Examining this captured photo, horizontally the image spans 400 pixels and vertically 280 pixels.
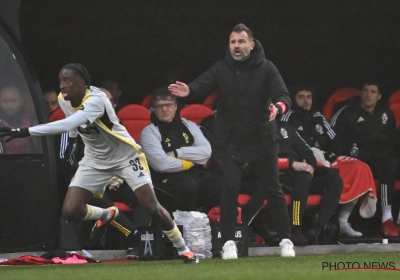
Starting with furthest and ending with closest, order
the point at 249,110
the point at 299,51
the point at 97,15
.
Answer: the point at 299,51 → the point at 97,15 → the point at 249,110

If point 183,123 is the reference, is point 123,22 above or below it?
above

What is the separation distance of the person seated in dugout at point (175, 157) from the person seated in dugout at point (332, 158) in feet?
4.62

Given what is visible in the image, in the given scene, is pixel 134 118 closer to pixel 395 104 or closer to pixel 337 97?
pixel 337 97

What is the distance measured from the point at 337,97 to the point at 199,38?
201 cm

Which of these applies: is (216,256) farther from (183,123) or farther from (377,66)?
(377,66)

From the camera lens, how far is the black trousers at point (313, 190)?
13609 millimetres

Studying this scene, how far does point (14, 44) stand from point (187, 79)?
12.3ft

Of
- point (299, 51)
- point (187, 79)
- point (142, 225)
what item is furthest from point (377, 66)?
point (142, 225)

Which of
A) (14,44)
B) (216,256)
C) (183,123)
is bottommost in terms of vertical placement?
(216,256)

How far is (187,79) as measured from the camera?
52.0 ft

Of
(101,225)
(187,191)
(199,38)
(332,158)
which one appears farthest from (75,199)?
(199,38)

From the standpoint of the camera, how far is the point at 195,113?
14.5 meters

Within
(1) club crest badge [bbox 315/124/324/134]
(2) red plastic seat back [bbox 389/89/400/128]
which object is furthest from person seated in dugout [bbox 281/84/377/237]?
(2) red plastic seat back [bbox 389/89/400/128]

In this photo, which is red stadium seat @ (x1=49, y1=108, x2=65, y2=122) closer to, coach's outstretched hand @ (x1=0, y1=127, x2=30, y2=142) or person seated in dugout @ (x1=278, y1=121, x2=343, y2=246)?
person seated in dugout @ (x1=278, y1=121, x2=343, y2=246)
